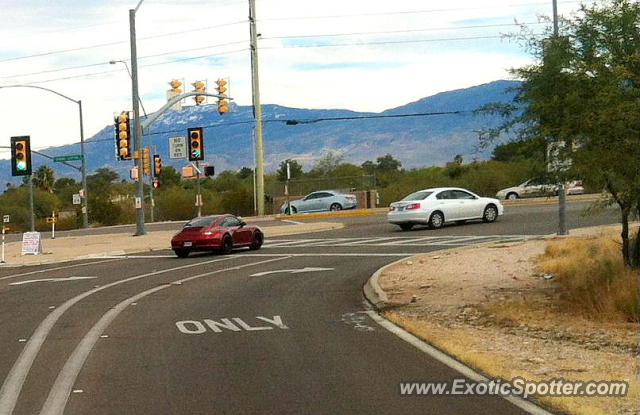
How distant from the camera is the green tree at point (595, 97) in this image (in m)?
14.4

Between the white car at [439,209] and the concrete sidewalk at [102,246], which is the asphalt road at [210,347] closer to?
the concrete sidewalk at [102,246]

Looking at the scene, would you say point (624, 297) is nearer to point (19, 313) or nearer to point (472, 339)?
point (472, 339)

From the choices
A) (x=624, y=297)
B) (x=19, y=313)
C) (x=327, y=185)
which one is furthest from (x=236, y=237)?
(x=327, y=185)

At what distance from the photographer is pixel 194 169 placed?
49.0 m

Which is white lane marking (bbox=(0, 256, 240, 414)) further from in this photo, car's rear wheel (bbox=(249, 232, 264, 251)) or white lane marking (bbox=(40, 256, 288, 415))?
car's rear wheel (bbox=(249, 232, 264, 251))

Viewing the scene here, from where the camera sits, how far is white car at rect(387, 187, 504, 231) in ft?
121

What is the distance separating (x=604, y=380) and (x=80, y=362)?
6028 mm

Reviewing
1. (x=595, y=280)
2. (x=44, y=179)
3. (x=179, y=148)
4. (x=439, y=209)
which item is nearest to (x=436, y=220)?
(x=439, y=209)

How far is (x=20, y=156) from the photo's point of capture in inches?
1706

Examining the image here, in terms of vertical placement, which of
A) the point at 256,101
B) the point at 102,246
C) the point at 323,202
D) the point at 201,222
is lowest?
the point at 102,246

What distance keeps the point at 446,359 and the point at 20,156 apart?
1393 inches

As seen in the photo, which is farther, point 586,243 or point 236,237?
point 236,237

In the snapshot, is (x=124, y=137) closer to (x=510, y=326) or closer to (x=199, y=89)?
(x=199, y=89)

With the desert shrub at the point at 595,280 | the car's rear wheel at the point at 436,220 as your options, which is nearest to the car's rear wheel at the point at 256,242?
the car's rear wheel at the point at 436,220
